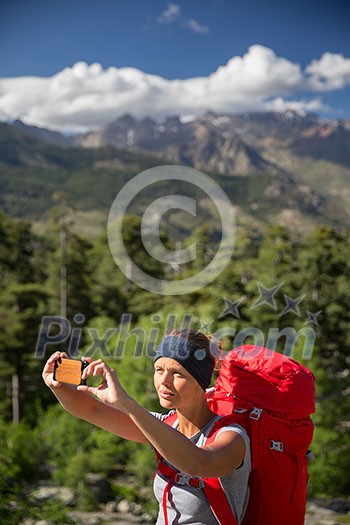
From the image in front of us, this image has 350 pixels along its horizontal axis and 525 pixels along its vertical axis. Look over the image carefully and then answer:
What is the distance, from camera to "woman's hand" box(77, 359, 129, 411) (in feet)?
6.09

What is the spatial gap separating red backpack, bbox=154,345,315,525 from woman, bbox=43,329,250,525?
0.16 feet

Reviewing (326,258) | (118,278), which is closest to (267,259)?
(326,258)

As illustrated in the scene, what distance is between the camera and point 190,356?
2275 mm

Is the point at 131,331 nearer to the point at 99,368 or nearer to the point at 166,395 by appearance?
the point at 166,395

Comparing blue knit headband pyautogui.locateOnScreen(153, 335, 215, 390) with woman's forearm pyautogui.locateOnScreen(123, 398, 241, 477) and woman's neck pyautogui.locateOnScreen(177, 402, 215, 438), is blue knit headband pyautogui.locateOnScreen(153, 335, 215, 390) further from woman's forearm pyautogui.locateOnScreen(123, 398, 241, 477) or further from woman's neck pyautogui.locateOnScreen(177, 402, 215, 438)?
woman's forearm pyautogui.locateOnScreen(123, 398, 241, 477)

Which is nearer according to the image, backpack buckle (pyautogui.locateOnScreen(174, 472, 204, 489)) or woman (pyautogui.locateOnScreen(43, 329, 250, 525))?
woman (pyautogui.locateOnScreen(43, 329, 250, 525))

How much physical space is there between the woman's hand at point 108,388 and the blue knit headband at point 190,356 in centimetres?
38

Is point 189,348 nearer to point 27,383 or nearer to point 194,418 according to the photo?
point 194,418

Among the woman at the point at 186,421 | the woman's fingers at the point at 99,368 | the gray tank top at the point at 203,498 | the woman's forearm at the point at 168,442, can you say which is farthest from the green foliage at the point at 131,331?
the woman's forearm at the point at 168,442

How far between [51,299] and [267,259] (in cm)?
1375

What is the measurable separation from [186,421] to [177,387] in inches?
6.8

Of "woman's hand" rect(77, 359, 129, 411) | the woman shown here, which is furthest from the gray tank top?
"woman's hand" rect(77, 359, 129, 411)

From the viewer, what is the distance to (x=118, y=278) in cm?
3909

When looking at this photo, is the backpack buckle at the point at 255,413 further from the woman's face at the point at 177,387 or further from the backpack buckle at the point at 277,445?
the woman's face at the point at 177,387
